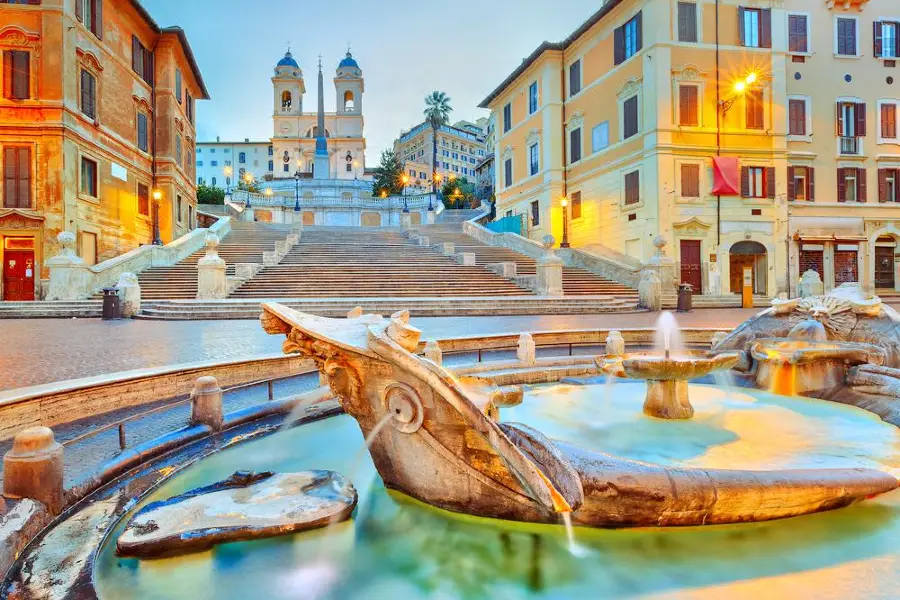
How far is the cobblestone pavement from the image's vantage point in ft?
23.8

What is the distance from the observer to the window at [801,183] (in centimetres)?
2700

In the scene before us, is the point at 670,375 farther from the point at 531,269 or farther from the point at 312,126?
the point at 312,126

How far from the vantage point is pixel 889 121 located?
28094 mm

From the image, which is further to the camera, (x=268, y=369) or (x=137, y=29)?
(x=137, y=29)

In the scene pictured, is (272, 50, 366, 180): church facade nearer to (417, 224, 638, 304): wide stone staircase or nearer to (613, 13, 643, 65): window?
(417, 224, 638, 304): wide stone staircase

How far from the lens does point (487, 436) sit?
3035 millimetres

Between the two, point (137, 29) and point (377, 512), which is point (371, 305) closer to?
point (377, 512)

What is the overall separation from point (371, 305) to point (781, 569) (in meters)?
14.0

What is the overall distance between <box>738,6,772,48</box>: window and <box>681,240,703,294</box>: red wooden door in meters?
10.5

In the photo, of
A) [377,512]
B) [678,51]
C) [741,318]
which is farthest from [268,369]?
[678,51]

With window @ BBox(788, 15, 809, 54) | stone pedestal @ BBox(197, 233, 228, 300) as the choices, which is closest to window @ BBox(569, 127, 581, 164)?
window @ BBox(788, 15, 809, 54)

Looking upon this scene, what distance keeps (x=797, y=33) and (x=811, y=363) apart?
2912cm

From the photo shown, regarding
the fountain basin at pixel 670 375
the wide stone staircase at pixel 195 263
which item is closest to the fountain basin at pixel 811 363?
the fountain basin at pixel 670 375

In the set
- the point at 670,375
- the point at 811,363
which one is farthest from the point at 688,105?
the point at 670,375
